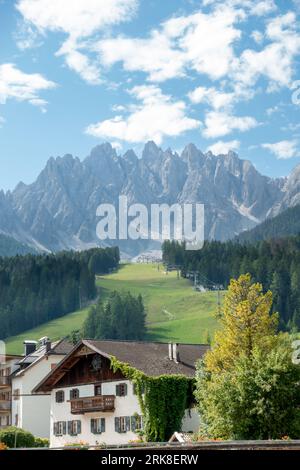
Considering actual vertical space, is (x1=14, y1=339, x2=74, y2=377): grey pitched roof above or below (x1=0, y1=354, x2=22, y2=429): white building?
above

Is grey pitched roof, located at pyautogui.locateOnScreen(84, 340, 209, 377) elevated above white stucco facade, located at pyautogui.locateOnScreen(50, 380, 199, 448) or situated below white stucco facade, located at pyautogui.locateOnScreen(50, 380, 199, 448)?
above

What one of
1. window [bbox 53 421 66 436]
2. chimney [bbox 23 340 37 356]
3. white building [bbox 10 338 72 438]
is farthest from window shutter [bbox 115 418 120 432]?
chimney [bbox 23 340 37 356]

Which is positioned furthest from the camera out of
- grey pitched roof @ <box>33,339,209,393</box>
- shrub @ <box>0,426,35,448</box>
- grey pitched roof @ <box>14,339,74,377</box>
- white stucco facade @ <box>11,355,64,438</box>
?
grey pitched roof @ <box>14,339,74,377</box>

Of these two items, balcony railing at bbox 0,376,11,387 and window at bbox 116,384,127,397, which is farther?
balcony railing at bbox 0,376,11,387

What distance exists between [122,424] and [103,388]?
12.6ft

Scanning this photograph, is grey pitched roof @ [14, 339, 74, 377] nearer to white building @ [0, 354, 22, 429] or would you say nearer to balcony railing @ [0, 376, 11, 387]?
balcony railing @ [0, 376, 11, 387]

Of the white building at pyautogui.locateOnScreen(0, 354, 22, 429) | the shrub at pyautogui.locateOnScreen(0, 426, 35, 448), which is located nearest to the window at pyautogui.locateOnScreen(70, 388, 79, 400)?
the shrub at pyautogui.locateOnScreen(0, 426, 35, 448)

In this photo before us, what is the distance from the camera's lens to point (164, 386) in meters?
58.2

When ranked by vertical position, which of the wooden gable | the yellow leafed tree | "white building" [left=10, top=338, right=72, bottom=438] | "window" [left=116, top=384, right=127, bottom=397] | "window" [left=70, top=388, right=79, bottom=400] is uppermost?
the yellow leafed tree

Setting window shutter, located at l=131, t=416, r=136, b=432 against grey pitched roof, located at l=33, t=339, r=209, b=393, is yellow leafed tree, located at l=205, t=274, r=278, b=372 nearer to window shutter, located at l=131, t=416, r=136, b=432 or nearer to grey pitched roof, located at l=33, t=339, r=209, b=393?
grey pitched roof, located at l=33, t=339, r=209, b=393

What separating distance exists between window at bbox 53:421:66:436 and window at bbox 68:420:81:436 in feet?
2.45

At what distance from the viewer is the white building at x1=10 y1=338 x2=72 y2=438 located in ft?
288

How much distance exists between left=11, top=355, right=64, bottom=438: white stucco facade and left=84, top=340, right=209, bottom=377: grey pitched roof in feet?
79.4

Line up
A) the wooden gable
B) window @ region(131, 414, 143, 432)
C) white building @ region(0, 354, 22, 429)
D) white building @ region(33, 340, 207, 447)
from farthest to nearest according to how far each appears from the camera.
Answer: white building @ region(0, 354, 22, 429) < the wooden gable < white building @ region(33, 340, 207, 447) < window @ region(131, 414, 143, 432)
